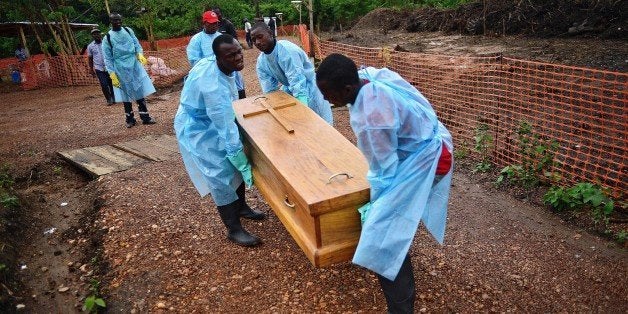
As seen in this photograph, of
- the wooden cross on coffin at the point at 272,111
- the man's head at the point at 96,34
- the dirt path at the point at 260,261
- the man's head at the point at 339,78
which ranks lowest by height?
the dirt path at the point at 260,261

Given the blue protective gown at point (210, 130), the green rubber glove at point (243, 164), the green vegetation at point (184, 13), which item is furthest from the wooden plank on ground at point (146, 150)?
the green vegetation at point (184, 13)

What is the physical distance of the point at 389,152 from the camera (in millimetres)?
1982

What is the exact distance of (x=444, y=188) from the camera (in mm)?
2299

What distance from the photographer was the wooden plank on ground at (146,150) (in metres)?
5.69

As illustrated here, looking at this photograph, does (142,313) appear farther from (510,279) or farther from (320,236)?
(510,279)

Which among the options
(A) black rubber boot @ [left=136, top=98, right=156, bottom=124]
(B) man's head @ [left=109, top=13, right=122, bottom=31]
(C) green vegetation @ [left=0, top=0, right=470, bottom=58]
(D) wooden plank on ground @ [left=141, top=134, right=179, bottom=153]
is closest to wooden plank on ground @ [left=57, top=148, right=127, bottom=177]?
(D) wooden plank on ground @ [left=141, top=134, right=179, bottom=153]

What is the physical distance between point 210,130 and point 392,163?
1.64 meters

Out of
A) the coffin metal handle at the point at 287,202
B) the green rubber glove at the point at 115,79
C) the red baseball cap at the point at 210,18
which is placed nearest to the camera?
the coffin metal handle at the point at 287,202

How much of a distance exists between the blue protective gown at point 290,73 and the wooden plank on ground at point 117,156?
7.18 feet

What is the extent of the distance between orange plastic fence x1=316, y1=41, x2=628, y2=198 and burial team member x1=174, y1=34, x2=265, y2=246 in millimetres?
2717

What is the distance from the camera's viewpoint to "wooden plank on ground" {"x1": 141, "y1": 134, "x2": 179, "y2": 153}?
6.06 m

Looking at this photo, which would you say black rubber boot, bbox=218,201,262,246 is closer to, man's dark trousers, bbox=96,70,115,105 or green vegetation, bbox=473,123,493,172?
green vegetation, bbox=473,123,493,172

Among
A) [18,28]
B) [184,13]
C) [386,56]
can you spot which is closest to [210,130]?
[386,56]

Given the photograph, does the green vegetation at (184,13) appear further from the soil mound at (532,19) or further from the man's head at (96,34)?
the man's head at (96,34)
